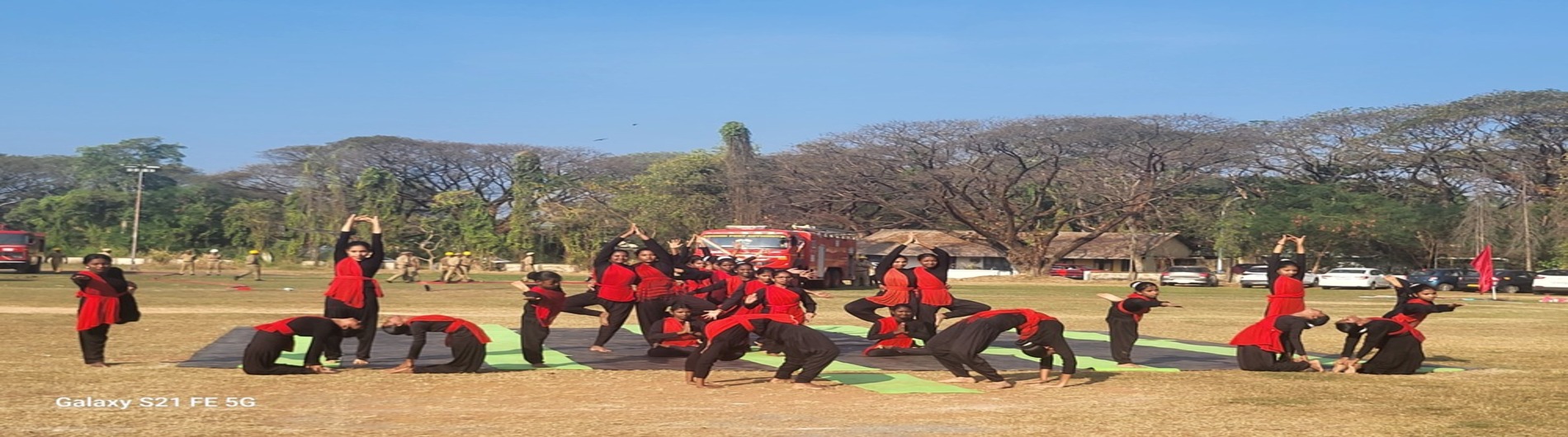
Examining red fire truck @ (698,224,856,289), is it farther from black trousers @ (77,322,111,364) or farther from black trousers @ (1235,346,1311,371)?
black trousers @ (77,322,111,364)

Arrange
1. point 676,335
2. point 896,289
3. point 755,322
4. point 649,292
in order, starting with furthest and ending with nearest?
point 649,292 < point 896,289 < point 676,335 < point 755,322

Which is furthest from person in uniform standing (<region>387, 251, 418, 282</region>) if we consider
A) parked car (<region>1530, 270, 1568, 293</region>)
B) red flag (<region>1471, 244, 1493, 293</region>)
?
parked car (<region>1530, 270, 1568, 293</region>)

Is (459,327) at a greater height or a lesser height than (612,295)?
lesser

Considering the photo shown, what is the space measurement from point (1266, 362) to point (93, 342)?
35.9 ft

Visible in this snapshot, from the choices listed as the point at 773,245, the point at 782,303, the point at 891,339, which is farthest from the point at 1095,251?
the point at 782,303

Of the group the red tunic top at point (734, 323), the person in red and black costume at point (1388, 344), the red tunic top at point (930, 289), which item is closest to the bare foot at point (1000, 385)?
the red tunic top at point (734, 323)

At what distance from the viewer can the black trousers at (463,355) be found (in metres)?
12.4

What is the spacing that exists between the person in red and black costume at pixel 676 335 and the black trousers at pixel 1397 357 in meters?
6.53

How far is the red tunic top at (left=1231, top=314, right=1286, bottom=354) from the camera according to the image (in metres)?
13.4

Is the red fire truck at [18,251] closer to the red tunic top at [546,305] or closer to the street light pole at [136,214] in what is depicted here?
the street light pole at [136,214]

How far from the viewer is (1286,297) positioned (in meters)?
13.9

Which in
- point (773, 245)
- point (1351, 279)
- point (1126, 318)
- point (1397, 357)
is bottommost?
point (1397, 357)

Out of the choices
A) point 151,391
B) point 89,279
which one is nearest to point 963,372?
point 151,391

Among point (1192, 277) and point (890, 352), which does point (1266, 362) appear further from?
point (1192, 277)
